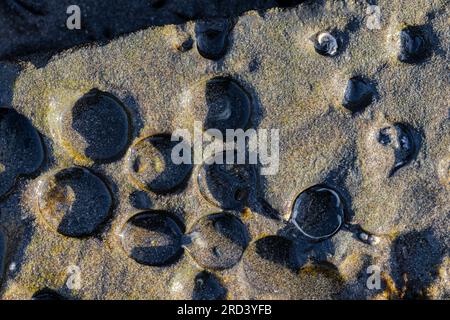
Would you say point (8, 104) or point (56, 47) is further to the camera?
point (56, 47)

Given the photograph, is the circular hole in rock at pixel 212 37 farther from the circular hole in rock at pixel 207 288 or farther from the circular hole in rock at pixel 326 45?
the circular hole in rock at pixel 207 288

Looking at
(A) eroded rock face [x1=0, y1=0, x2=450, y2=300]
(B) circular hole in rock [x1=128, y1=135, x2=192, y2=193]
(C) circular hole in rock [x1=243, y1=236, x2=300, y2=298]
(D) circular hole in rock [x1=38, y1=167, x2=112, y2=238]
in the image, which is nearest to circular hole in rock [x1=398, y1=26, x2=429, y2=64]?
(A) eroded rock face [x1=0, y1=0, x2=450, y2=300]

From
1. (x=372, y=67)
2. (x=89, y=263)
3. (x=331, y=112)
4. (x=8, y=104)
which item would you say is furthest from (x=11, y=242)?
(x=372, y=67)

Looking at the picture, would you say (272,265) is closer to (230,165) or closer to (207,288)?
(207,288)

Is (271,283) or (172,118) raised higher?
(172,118)

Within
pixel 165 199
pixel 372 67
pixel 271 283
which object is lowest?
pixel 271 283

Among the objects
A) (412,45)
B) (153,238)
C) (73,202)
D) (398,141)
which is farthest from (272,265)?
(412,45)

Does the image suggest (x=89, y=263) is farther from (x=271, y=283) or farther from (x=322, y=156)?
(x=322, y=156)
